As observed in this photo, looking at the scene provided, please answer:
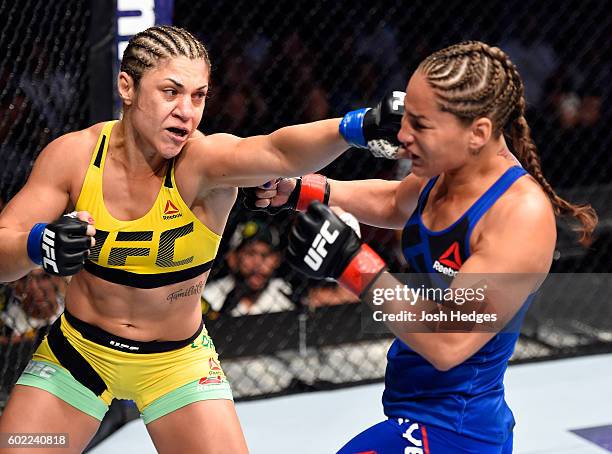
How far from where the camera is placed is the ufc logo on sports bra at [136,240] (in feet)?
7.09

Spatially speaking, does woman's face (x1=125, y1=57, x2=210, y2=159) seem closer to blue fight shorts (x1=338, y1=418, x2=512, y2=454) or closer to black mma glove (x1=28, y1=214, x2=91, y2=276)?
black mma glove (x1=28, y1=214, x2=91, y2=276)

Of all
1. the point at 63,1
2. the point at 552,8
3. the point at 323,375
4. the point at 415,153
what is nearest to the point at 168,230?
the point at 415,153

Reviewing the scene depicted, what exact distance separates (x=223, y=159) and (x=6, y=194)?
1530mm

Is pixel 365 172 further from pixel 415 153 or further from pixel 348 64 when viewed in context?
pixel 415 153

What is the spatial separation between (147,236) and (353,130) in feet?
1.75

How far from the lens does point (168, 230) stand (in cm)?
217

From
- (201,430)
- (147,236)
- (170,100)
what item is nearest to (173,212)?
(147,236)

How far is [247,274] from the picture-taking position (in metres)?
3.89

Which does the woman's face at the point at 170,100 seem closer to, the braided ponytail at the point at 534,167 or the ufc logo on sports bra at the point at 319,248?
the ufc logo on sports bra at the point at 319,248

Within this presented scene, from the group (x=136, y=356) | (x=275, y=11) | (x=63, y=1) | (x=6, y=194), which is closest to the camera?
(x=136, y=356)

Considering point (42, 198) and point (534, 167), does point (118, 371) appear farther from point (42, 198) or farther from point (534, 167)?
point (534, 167)

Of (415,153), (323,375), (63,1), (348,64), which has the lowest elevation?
(323,375)

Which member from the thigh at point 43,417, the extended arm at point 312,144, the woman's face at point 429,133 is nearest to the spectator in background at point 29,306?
the thigh at point 43,417

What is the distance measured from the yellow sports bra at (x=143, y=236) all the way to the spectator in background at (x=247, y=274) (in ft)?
5.39
